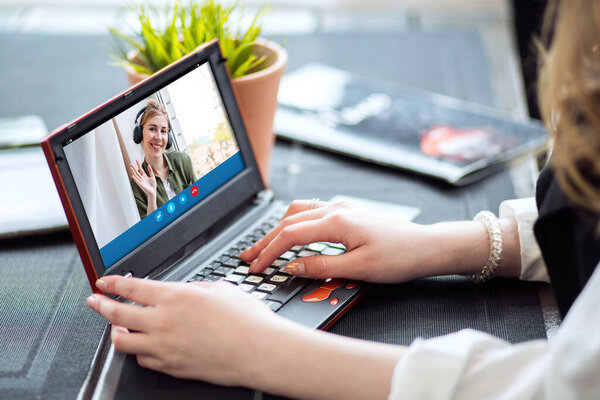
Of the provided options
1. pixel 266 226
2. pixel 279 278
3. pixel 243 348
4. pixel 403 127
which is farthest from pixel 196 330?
pixel 403 127

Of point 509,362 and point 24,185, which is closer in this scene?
point 509,362

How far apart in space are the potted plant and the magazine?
186 millimetres

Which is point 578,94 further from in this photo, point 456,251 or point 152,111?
point 152,111

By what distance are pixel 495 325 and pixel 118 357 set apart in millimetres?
385

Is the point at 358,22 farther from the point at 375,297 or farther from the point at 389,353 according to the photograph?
the point at 389,353

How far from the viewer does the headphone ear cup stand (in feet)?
2.35

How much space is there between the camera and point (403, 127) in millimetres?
1122

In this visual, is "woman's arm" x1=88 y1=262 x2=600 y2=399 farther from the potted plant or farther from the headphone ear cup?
the potted plant

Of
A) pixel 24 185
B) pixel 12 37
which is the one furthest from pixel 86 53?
pixel 24 185

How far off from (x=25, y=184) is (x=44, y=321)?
30cm

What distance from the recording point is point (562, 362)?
499 millimetres

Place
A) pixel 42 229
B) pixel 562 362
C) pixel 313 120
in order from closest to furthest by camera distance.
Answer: pixel 562 362
pixel 42 229
pixel 313 120

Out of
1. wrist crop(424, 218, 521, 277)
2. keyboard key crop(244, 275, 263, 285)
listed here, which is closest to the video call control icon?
keyboard key crop(244, 275, 263, 285)

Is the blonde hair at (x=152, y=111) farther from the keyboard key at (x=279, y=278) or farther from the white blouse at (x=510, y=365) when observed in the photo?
the white blouse at (x=510, y=365)
